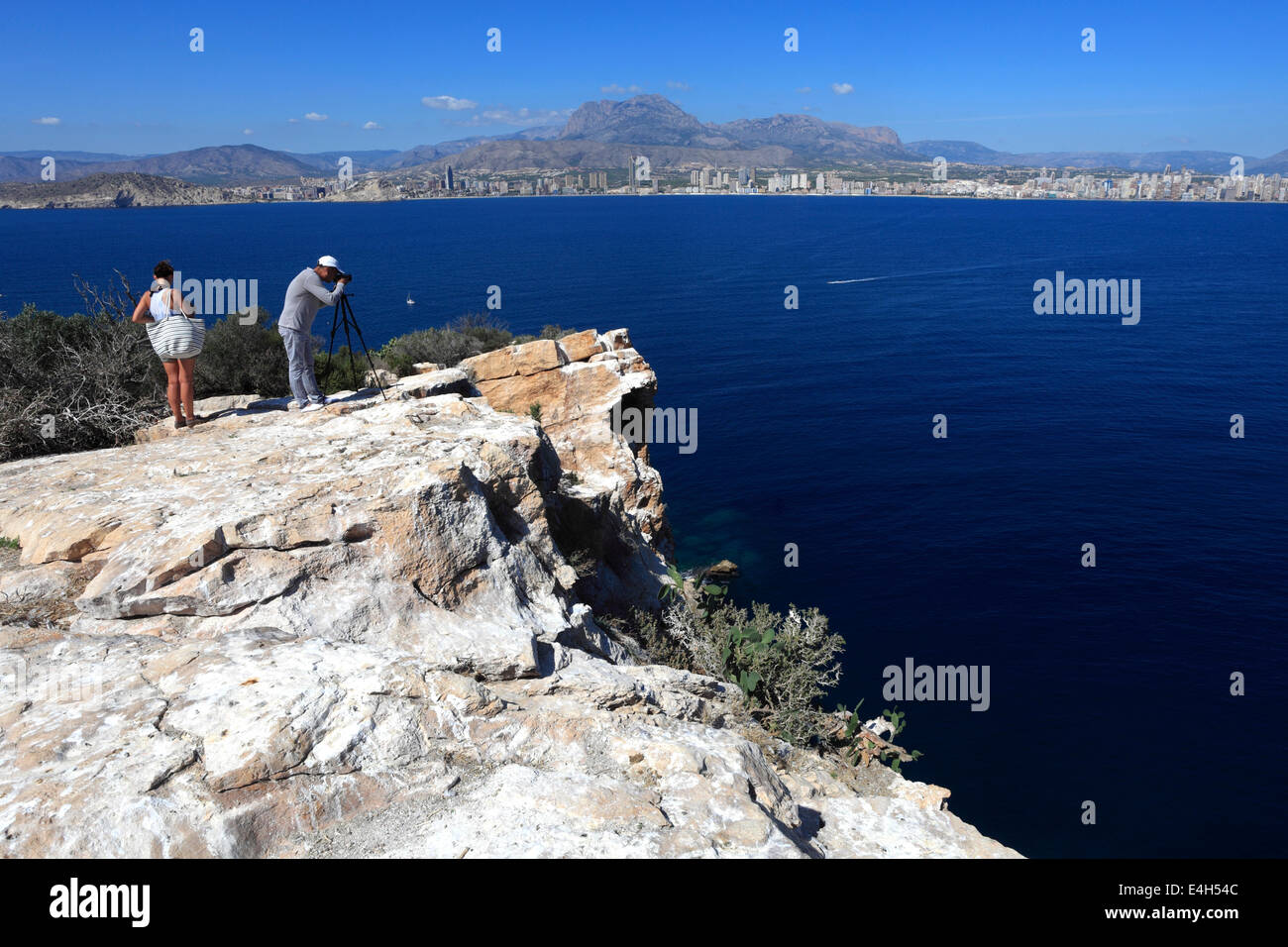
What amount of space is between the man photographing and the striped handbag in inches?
51.1

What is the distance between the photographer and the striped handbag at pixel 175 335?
11875mm

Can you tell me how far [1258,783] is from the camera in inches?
786

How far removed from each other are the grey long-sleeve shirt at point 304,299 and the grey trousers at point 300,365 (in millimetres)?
124

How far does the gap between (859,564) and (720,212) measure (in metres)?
179

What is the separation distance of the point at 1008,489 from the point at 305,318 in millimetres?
32693

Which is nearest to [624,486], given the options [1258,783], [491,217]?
[1258,783]

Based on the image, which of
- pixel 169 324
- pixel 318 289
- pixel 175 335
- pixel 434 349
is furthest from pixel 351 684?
pixel 434 349

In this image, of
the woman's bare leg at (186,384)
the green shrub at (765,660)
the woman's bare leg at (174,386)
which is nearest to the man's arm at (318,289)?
the woman's bare leg at (186,384)

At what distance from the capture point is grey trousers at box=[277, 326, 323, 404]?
12.7m

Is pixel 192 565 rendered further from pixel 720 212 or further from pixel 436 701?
pixel 720 212

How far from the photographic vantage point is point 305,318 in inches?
505

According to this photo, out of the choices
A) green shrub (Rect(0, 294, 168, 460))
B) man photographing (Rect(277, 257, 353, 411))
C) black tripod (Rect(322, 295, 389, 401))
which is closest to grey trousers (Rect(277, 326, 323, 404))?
man photographing (Rect(277, 257, 353, 411))

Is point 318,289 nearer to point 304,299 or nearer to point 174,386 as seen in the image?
point 304,299

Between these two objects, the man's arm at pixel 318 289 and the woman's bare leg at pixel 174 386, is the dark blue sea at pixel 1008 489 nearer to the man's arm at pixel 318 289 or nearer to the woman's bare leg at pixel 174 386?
the man's arm at pixel 318 289
